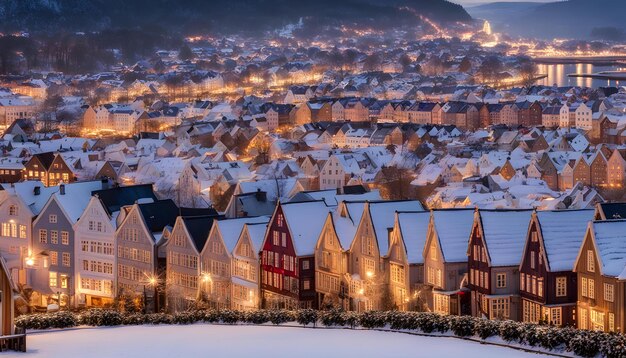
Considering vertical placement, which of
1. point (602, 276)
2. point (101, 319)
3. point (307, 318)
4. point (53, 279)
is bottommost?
point (53, 279)

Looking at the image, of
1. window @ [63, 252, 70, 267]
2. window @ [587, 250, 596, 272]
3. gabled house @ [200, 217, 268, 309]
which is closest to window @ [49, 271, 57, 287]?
window @ [63, 252, 70, 267]

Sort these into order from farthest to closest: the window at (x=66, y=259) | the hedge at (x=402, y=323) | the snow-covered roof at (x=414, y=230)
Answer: the window at (x=66, y=259)
the snow-covered roof at (x=414, y=230)
the hedge at (x=402, y=323)

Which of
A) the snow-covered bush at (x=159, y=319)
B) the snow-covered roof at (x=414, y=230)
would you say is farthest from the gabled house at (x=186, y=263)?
the snow-covered roof at (x=414, y=230)

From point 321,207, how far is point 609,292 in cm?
935

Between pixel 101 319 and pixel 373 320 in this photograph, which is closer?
Answer: pixel 373 320

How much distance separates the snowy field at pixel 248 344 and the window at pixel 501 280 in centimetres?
325

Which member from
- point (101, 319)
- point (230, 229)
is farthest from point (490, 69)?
point (101, 319)

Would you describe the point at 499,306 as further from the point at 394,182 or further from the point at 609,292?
the point at 394,182

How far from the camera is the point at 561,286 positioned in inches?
826

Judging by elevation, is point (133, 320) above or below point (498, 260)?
below

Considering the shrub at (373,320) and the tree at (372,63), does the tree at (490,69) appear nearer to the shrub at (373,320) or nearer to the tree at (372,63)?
the tree at (372,63)

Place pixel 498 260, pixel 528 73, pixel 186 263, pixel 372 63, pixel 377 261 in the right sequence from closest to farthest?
pixel 498 260, pixel 377 261, pixel 186 263, pixel 528 73, pixel 372 63

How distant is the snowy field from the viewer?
17688mm

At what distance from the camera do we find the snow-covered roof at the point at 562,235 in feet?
68.4
